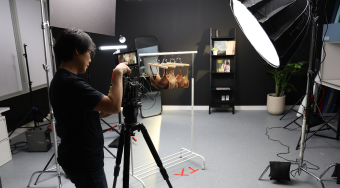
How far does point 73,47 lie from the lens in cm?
103

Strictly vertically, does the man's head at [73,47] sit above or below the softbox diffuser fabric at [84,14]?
below

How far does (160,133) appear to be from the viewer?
3.50 m

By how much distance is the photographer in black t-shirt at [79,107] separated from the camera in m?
0.98

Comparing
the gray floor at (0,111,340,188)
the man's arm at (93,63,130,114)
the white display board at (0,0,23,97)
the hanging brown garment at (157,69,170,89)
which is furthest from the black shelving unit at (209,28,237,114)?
the man's arm at (93,63,130,114)

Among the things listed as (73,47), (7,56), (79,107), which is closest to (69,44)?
(73,47)

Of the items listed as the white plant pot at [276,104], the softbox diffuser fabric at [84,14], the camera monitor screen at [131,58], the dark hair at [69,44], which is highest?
the softbox diffuser fabric at [84,14]

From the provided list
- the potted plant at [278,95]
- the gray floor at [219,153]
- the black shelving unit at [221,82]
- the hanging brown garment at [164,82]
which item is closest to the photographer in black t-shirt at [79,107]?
the hanging brown garment at [164,82]

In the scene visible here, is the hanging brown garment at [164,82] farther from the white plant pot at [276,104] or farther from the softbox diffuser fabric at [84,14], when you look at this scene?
the white plant pot at [276,104]

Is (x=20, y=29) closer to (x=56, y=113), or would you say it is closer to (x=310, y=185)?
(x=56, y=113)

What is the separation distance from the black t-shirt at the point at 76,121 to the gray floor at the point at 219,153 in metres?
1.22

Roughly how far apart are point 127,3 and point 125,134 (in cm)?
374

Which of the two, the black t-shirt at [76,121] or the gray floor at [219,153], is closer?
the black t-shirt at [76,121]

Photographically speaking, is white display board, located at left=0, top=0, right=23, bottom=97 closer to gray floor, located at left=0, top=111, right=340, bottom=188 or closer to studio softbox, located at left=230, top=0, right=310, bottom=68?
gray floor, located at left=0, top=111, right=340, bottom=188

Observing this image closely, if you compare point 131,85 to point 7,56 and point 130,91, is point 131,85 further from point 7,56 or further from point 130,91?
Result: point 7,56
